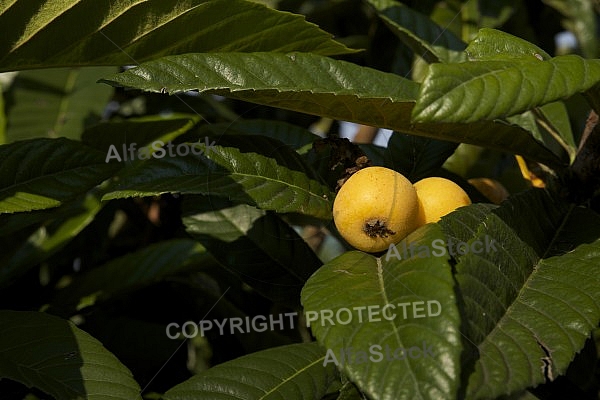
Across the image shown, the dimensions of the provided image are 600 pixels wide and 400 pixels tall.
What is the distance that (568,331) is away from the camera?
2.72 ft

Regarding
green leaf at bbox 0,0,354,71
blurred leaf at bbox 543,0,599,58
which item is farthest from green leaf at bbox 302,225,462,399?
blurred leaf at bbox 543,0,599,58

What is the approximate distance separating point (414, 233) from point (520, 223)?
0.17 metres

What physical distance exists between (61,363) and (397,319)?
1.38ft

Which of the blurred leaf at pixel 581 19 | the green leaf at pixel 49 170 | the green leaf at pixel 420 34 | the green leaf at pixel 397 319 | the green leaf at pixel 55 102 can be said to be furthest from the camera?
the blurred leaf at pixel 581 19

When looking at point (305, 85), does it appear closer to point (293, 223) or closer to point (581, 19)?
point (293, 223)

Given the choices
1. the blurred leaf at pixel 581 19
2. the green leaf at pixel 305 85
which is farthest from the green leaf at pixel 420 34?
the blurred leaf at pixel 581 19

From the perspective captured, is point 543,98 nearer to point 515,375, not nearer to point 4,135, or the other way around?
point 515,375

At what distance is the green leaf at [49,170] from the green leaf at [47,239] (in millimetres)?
191

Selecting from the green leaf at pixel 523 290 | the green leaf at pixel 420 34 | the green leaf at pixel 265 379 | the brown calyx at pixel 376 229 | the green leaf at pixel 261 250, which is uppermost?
the green leaf at pixel 420 34

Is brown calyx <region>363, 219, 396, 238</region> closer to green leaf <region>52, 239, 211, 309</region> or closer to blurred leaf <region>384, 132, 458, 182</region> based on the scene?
blurred leaf <region>384, 132, 458, 182</region>

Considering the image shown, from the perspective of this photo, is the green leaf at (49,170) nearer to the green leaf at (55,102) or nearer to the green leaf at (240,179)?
the green leaf at (240,179)

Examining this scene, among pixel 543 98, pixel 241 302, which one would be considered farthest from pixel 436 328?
pixel 241 302

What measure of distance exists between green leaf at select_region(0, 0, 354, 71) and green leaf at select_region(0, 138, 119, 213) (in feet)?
0.38

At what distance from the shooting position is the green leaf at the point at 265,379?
972mm
